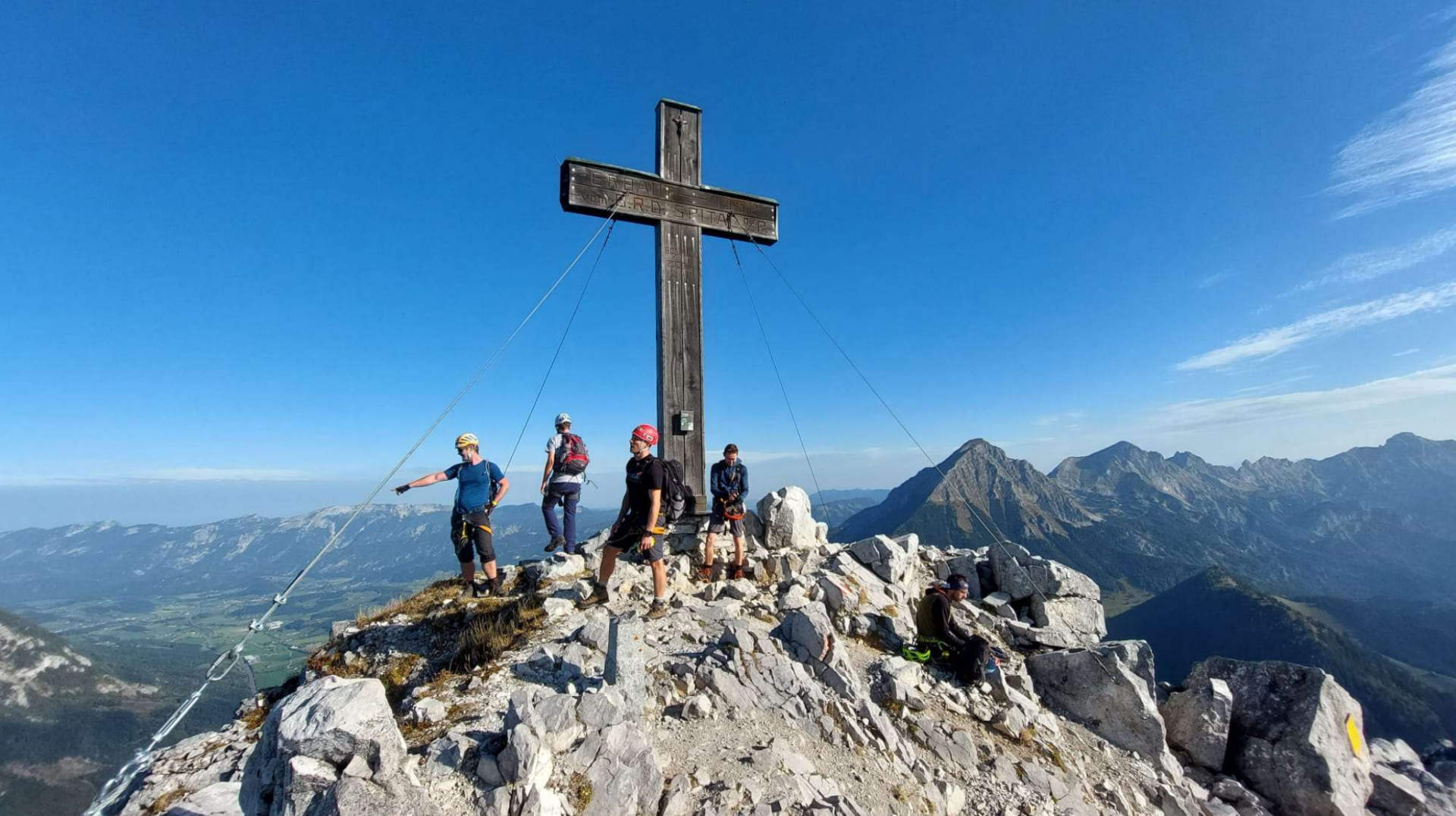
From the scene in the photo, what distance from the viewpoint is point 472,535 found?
8.52 m

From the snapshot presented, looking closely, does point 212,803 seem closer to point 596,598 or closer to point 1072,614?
point 596,598

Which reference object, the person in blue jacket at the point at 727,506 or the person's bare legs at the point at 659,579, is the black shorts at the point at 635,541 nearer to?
the person's bare legs at the point at 659,579

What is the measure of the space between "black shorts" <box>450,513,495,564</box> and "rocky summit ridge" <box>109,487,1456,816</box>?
703mm

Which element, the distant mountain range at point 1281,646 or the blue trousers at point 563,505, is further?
the distant mountain range at point 1281,646

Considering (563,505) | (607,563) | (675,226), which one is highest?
(675,226)

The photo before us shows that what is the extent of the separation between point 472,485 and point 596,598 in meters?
2.80

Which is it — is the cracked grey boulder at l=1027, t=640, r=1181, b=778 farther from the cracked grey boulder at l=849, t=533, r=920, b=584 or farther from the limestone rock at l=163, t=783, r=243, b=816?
the limestone rock at l=163, t=783, r=243, b=816

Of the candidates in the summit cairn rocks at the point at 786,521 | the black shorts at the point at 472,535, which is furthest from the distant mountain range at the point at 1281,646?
the black shorts at the point at 472,535

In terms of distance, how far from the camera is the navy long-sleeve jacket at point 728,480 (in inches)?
365

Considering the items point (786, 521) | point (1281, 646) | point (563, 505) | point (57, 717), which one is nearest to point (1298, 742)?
point (786, 521)

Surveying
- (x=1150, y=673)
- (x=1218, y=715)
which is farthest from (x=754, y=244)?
(x=1218, y=715)

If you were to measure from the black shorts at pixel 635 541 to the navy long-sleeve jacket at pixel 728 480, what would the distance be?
200cm

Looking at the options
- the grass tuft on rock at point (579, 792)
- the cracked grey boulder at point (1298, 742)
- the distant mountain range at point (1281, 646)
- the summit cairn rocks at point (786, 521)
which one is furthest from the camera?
the distant mountain range at point (1281, 646)

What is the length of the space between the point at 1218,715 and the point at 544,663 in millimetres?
8960
